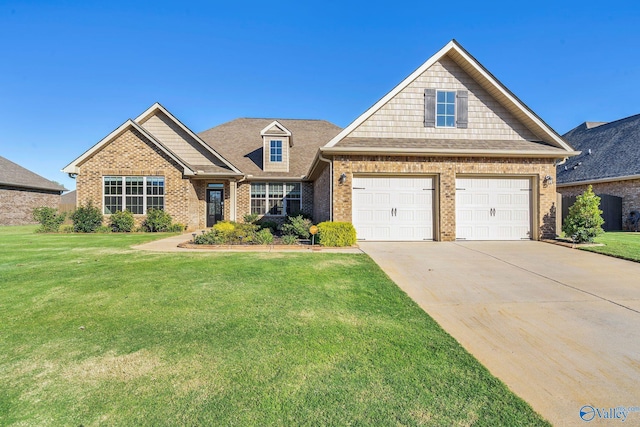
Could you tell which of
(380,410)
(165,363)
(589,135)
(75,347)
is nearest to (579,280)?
(380,410)

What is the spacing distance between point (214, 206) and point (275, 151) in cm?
476

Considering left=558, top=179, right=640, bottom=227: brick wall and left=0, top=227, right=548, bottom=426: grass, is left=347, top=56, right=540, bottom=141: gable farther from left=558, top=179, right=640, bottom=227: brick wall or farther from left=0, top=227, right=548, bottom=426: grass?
left=558, top=179, right=640, bottom=227: brick wall

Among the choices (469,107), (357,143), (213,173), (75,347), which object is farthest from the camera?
(213,173)

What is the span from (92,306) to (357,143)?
8.91m

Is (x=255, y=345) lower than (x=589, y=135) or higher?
lower

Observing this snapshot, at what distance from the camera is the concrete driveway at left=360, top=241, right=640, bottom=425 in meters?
2.46

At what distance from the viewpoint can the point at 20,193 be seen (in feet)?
76.6

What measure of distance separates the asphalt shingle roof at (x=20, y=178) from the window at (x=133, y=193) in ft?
42.8

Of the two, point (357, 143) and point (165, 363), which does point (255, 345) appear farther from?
point (357, 143)

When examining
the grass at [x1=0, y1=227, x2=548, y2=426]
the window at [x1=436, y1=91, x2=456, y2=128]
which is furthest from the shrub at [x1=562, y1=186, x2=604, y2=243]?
the grass at [x1=0, y1=227, x2=548, y2=426]

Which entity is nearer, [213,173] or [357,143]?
[357,143]

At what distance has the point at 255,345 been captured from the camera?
3.11 metres
